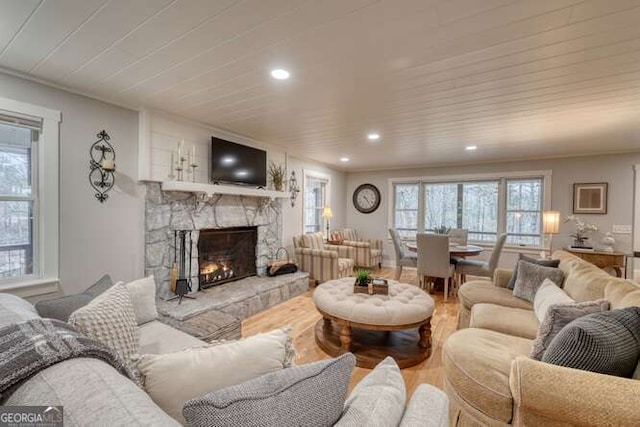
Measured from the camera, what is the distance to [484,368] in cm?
156

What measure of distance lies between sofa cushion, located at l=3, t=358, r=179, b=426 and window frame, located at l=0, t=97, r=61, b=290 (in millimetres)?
2337

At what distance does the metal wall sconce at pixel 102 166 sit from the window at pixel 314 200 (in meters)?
3.29

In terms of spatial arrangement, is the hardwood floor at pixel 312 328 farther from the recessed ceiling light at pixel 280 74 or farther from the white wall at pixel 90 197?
the recessed ceiling light at pixel 280 74

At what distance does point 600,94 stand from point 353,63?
2.20m

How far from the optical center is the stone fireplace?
10.5 feet

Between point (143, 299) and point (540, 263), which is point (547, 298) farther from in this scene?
point (143, 299)

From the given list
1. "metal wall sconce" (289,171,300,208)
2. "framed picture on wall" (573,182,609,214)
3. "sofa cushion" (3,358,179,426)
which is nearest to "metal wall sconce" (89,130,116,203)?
"sofa cushion" (3,358,179,426)

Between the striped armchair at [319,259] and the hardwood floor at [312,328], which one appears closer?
the hardwood floor at [312,328]

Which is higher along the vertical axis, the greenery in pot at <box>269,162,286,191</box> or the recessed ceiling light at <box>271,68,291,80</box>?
the recessed ceiling light at <box>271,68,291,80</box>

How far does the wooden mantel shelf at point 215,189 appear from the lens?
319 cm

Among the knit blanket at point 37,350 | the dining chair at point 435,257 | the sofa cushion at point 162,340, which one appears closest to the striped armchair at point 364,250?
the dining chair at point 435,257

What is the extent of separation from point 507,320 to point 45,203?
3.82m

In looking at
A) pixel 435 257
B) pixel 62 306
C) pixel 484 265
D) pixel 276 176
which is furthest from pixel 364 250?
pixel 62 306

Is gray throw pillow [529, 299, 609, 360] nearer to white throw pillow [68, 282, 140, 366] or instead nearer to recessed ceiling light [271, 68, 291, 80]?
white throw pillow [68, 282, 140, 366]
